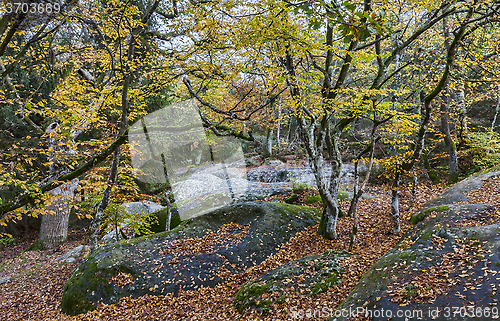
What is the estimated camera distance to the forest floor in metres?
4.18

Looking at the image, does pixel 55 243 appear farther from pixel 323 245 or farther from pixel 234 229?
pixel 323 245

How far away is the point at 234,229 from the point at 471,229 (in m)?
5.48

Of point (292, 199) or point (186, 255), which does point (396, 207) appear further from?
point (186, 255)

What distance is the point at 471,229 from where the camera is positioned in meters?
3.85

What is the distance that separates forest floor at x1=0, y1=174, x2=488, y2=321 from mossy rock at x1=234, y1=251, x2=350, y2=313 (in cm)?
12

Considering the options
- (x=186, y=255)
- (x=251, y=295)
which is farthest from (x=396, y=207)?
(x=186, y=255)

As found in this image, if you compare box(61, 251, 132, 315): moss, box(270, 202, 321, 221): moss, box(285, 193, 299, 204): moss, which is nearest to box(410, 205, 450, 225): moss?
box(270, 202, 321, 221): moss

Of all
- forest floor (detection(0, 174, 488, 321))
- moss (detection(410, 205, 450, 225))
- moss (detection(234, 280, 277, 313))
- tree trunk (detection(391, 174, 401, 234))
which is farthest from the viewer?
tree trunk (detection(391, 174, 401, 234))

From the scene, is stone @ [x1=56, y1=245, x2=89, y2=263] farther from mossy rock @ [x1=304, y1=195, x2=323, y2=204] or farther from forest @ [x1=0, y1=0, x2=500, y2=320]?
mossy rock @ [x1=304, y1=195, x2=323, y2=204]

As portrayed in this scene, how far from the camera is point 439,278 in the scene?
317 centimetres

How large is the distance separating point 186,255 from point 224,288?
1.42 m

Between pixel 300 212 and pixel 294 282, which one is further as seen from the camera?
pixel 300 212

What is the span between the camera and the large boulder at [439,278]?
2.66m

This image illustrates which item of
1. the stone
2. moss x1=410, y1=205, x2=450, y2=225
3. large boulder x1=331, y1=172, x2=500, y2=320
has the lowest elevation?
the stone
